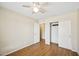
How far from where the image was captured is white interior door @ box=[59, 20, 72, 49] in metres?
3.35

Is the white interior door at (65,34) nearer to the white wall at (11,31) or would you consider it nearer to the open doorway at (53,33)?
the open doorway at (53,33)

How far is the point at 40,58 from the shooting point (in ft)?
2.29

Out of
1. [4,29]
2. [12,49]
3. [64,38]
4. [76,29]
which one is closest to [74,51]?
[64,38]

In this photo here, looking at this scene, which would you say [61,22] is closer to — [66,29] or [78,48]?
[66,29]

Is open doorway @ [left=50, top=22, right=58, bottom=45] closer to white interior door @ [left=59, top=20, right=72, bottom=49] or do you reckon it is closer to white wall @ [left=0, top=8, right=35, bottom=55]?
white interior door @ [left=59, top=20, right=72, bottom=49]

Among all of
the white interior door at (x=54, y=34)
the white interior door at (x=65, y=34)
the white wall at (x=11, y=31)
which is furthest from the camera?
the white interior door at (x=54, y=34)

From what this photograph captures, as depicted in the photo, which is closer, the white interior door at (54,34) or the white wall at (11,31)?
the white wall at (11,31)

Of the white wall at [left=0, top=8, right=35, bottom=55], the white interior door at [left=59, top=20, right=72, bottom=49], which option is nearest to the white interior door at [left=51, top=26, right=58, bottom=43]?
the white interior door at [left=59, top=20, right=72, bottom=49]

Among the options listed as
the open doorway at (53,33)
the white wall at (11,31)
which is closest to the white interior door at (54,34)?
the open doorway at (53,33)

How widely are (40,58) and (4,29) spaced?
2.41 m

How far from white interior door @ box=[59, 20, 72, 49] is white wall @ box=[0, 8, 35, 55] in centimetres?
208

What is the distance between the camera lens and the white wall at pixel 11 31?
102 inches

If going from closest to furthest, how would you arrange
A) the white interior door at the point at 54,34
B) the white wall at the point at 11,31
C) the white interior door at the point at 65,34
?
the white wall at the point at 11,31, the white interior door at the point at 65,34, the white interior door at the point at 54,34

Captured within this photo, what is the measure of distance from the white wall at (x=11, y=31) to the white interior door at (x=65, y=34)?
2.08m
